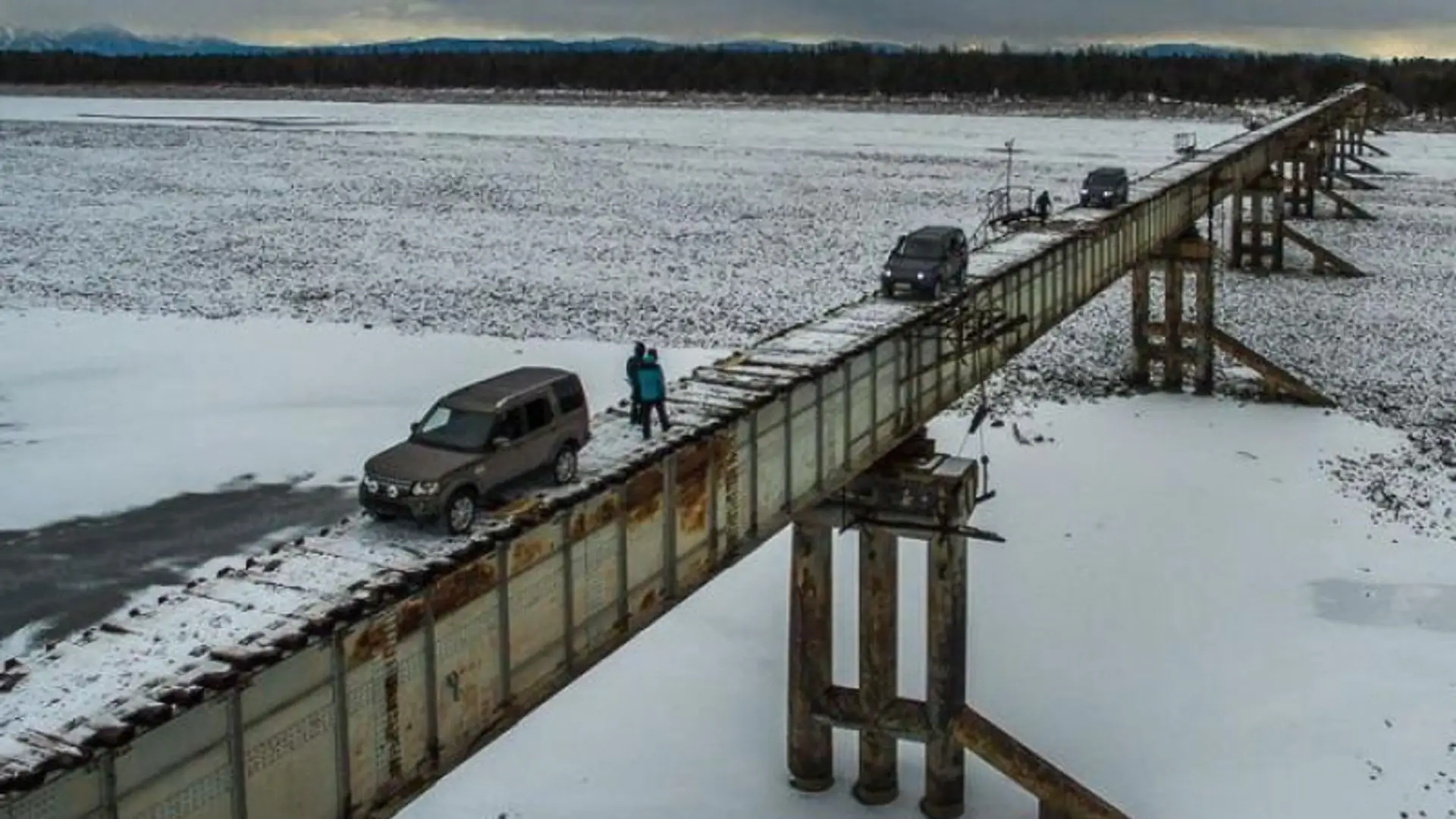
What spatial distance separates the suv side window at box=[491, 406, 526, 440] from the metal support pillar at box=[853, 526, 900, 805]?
709 centimetres

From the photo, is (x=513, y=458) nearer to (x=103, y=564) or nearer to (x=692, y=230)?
(x=103, y=564)

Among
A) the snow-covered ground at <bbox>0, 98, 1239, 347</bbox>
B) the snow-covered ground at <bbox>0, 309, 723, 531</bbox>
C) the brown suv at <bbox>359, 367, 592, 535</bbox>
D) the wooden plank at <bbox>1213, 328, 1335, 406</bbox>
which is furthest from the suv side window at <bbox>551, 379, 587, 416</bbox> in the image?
the snow-covered ground at <bbox>0, 98, 1239, 347</bbox>

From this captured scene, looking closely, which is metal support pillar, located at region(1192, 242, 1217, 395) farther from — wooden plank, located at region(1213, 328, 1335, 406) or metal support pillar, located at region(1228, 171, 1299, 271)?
metal support pillar, located at region(1228, 171, 1299, 271)

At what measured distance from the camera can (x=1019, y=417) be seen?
126 ft

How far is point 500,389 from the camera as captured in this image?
15703 millimetres

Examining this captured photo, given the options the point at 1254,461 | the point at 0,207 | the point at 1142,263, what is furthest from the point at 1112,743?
the point at 0,207

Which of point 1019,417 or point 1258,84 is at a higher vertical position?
point 1258,84

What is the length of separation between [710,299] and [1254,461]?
22.6 m

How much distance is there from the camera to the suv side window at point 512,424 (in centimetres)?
1495

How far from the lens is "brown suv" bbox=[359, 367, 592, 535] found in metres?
13.8

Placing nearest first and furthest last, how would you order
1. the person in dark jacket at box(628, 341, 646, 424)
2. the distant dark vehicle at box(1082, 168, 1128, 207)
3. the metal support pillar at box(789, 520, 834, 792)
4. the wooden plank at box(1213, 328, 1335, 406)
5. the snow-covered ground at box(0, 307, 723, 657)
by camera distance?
the person in dark jacket at box(628, 341, 646, 424) → the metal support pillar at box(789, 520, 834, 792) → the snow-covered ground at box(0, 307, 723, 657) → the wooden plank at box(1213, 328, 1335, 406) → the distant dark vehicle at box(1082, 168, 1128, 207)

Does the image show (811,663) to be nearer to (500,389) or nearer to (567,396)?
(567,396)

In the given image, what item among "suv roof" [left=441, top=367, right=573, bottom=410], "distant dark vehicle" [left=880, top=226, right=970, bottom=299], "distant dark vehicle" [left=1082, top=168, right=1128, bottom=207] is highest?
"distant dark vehicle" [left=1082, top=168, right=1128, bottom=207]

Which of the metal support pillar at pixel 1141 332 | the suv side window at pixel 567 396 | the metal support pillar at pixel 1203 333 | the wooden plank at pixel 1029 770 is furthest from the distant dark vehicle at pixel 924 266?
the metal support pillar at pixel 1141 332
